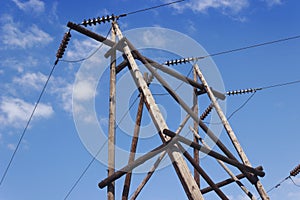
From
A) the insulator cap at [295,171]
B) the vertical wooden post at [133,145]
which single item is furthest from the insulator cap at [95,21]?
the insulator cap at [295,171]

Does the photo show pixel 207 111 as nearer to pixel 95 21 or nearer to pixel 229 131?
pixel 229 131

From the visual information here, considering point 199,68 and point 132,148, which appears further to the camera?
point 199,68

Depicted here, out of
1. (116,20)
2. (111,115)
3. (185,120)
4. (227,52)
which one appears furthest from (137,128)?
(227,52)

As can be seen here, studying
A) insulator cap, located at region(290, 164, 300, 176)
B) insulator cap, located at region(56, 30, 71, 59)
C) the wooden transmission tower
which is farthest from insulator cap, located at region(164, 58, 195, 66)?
insulator cap, located at region(290, 164, 300, 176)

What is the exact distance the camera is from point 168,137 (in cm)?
650

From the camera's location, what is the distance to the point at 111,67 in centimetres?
914

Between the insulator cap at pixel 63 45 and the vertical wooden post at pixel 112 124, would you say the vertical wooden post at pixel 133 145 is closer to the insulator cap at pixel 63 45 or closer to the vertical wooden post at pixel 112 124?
the vertical wooden post at pixel 112 124

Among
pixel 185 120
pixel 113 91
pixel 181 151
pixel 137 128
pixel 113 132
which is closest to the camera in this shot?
pixel 181 151

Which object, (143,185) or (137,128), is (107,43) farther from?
(143,185)

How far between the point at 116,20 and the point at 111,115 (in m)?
2.60

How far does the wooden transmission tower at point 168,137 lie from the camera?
6324 millimetres

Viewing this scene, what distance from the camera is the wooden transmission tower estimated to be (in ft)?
20.7

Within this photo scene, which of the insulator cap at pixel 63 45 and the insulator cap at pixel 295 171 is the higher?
the insulator cap at pixel 63 45

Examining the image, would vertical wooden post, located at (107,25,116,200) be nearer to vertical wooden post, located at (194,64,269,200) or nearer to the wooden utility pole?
the wooden utility pole
